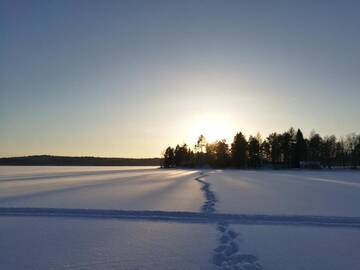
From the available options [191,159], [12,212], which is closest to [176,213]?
[12,212]

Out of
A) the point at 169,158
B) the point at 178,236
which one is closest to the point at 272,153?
the point at 169,158

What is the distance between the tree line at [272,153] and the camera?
105 m

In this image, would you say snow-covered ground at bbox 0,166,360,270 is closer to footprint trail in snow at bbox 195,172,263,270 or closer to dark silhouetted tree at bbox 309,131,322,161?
footprint trail in snow at bbox 195,172,263,270

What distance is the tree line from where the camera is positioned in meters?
105

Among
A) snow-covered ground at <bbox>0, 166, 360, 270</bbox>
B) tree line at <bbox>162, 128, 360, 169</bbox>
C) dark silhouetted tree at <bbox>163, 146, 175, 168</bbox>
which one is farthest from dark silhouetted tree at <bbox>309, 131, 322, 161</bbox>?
snow-covered ground at <bbox>0, 166, 360, 270</bbox>

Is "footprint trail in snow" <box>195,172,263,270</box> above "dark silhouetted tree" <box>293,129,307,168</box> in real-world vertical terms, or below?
below

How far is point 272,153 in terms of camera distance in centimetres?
12112

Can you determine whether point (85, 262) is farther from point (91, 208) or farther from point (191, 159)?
Answer: point (191, 159)

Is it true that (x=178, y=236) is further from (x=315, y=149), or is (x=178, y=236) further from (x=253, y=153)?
(x=315, y=149)

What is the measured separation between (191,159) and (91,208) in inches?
5102

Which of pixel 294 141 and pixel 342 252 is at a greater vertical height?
pixel 294 141

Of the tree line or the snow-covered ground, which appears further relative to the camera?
the tree line

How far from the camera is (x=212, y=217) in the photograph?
10258mm

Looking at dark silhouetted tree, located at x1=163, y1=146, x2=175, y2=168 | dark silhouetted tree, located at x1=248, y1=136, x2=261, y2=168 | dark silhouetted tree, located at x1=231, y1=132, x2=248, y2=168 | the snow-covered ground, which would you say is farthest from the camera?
dark silhouetted tree, located at x1=163, y1=146, x2=175, y2=168
